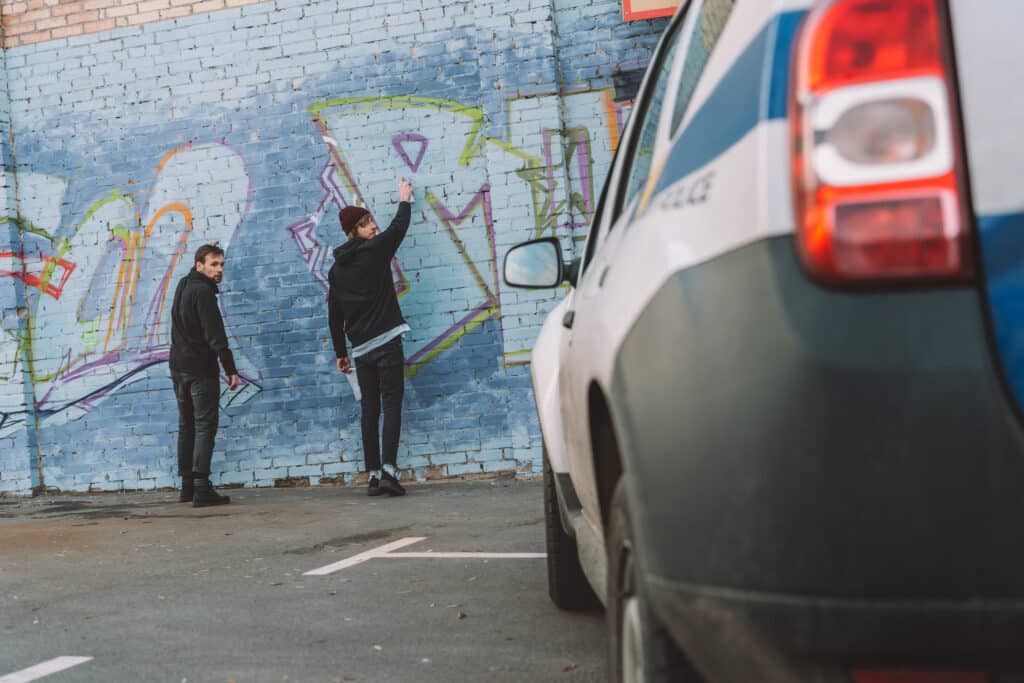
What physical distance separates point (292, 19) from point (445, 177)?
79.6 inches

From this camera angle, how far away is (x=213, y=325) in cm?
895

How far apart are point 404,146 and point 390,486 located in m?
2.94

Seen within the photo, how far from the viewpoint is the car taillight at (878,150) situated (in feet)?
4.17

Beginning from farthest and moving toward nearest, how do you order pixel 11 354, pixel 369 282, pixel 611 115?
pixel 11 354 < pixel 611 115 < pixel 369 282

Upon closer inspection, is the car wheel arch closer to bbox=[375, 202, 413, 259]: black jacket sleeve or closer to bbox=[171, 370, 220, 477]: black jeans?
bbox=[375, 202, 413, 259]: black jacket sleeve

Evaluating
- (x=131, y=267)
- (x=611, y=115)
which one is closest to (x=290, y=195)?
(x=131, y=267)

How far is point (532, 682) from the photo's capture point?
10.9ft

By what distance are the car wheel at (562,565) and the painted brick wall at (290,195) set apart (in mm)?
4937

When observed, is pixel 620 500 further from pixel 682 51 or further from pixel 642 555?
pixel 682 51

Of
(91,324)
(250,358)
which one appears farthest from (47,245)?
(250,358)

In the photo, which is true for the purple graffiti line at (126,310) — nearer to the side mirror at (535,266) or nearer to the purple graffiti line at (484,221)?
the purple graffiti line at (484,221)

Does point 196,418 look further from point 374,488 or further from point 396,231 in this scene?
point 396,231

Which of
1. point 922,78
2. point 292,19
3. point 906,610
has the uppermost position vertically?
point 292,19

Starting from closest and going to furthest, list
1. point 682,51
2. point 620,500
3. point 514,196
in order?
1. point 620,500
2. point 682,51
3. point 514,196
